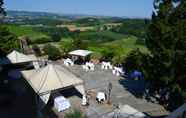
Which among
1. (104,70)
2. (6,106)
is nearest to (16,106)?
(6,106)

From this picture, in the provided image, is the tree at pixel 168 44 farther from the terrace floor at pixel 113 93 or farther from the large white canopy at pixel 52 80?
the large white canopy at pixel 52 80

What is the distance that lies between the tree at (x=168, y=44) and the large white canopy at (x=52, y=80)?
3.77 metres

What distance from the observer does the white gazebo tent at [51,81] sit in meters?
12.5

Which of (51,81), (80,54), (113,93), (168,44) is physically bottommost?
(113,93)

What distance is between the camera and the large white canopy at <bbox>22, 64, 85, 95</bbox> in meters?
12.7

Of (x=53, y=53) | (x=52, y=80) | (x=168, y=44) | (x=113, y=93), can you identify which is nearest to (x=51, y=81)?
(x=52, y=80)

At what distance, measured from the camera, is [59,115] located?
11.9 meters

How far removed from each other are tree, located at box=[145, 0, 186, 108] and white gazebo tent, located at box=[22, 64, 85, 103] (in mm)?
3810

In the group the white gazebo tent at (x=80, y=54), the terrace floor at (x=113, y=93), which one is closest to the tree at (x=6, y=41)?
the white gazebo tent at (x=80, y=54)

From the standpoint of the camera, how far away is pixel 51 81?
42.8 feet

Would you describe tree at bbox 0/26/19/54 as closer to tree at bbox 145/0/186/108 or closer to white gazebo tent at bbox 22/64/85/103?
white gazebo tent at bbox 22/64/85/103

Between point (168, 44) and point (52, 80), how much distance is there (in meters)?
6.01

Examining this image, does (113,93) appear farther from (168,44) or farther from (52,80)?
(168,44)

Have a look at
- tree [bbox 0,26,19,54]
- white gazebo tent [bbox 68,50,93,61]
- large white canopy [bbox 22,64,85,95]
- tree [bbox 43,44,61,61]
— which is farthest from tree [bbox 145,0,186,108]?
tree [bbox 0,26,19,54]
